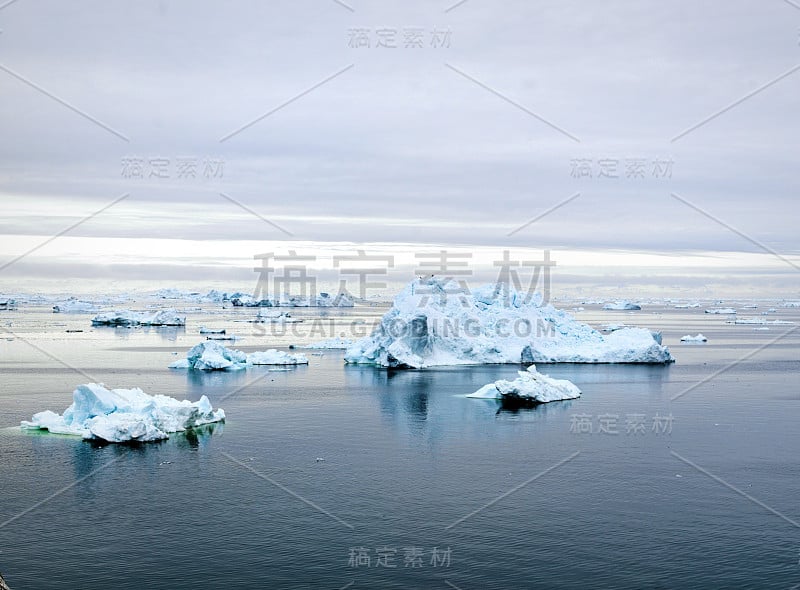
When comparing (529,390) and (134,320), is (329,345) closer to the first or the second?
(529,390)

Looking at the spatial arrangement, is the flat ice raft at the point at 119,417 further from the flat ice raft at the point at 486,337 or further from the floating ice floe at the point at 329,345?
the floating ice floe at the point at 329,345

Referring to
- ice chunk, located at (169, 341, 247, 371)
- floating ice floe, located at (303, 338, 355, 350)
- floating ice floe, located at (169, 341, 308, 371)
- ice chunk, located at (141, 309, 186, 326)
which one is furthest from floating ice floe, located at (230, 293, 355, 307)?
ice chunk, located at (169, 341, 247, 371)

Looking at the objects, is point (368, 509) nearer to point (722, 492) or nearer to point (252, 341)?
point (722, 492)

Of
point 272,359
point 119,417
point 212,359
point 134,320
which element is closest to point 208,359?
point 212,359

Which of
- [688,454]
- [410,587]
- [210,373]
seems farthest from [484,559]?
[210,373]

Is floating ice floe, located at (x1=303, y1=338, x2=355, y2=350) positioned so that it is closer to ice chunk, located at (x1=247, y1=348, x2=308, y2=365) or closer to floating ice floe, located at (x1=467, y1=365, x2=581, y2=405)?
ice chunk, located at (x1=247, y1=348, x2=308, y2=365)

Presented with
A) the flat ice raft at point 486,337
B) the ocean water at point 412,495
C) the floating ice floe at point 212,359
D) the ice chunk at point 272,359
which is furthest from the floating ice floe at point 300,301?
the ocean water at point 412,495
